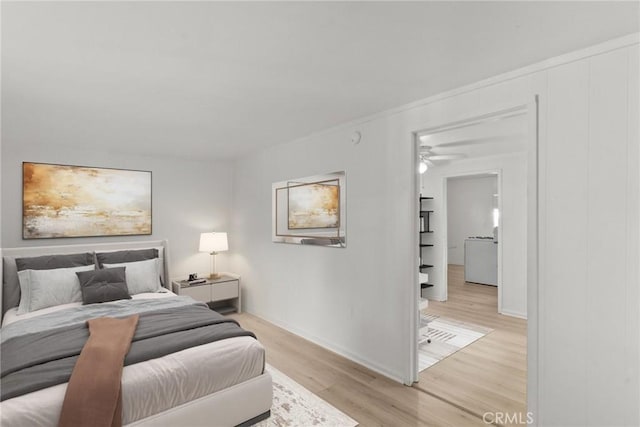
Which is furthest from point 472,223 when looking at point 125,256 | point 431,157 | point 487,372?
point 125,256

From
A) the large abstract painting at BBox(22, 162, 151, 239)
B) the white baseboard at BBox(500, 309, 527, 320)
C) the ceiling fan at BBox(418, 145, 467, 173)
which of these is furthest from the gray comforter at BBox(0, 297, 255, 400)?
the white baseboard at BBox(500, 309, 527, 320)

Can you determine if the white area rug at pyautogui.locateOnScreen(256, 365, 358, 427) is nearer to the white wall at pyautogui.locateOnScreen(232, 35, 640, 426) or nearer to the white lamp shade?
the white wall at pyautogui.locateOnScreen(232, 35, 640, 426)

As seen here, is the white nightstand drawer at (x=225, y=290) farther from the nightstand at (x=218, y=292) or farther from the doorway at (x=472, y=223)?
the doorway at (x=472, y=223)

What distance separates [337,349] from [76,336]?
90.2 inches

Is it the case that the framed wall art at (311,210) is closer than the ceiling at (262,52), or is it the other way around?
the ceiling at (262,52)

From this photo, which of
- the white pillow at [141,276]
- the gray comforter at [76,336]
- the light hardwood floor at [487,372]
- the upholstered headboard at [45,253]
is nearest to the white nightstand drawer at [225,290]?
the upholstered headboard at [45,253]

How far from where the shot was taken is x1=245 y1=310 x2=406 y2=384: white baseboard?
2978 mm

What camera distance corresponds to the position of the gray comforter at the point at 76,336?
1931mm

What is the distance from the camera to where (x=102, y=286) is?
3426mm

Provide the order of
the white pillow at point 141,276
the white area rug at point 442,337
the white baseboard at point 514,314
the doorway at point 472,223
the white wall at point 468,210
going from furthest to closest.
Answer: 1. the white wall at point 468,210
2. the doorway at point 472,223
3. the white baseboard at point 514,314
4. the white pillow at point 141,276
5. the white area rug at point 442,337

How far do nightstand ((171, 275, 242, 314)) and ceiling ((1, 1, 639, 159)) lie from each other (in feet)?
7.80

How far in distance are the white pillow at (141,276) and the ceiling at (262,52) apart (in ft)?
5.57

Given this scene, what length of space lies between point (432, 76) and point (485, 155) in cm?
341

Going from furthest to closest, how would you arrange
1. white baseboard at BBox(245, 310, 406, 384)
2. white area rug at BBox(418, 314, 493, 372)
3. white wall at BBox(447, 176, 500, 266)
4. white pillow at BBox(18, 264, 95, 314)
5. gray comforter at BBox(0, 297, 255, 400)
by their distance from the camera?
Result: white wall at BBox(447, 176, 500, 266), white area rug at BBox(418, 314, 493, 372), white pillow at BBox(18, 264, 95, 314), white baseboard at BBox(245, 310, 406, 384), gray comforter at BBox(0, 297, 255, 400)
